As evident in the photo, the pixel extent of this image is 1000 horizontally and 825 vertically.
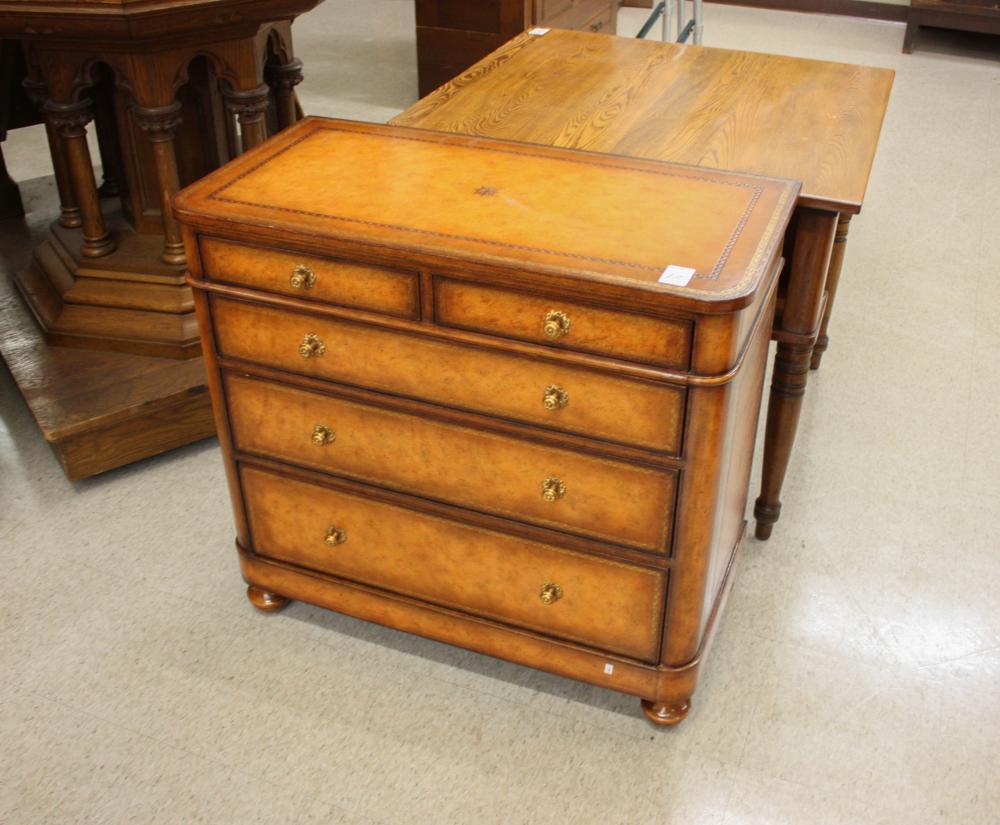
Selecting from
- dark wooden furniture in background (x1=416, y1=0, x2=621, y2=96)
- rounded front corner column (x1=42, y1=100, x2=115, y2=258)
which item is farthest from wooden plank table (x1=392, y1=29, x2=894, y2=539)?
dark wooden furniture in background (x1=416, y1=0, x2=621, y2=96)

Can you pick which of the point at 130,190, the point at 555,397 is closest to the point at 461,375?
the point at 555,397

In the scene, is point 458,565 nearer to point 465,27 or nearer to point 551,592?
point 551,592

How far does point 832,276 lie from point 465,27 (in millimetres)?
2811

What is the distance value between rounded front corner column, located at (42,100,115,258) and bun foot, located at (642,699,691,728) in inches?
75.8

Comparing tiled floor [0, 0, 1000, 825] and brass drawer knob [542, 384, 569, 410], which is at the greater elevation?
brass drawer knob [542, 384, 569, 410]

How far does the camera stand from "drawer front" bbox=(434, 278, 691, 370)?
161 centimetres

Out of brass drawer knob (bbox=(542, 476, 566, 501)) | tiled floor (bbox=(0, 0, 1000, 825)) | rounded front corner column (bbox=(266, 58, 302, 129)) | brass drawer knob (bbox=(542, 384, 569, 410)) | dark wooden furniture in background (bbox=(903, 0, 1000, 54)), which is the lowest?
tiled floor (bbox=(0, 0, 1000, 825))

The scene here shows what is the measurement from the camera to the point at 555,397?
5.64 feet

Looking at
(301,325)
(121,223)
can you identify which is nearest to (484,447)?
(301,325)

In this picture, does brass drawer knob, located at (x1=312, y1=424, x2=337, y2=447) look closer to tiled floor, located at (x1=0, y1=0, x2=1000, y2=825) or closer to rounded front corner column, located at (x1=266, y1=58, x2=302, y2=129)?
tiled floor, located at (x1=0, y1=0, x2=1000, y2=825)

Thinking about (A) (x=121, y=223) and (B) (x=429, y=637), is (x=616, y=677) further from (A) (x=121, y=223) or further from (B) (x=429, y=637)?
(A) (x=121, y=223)

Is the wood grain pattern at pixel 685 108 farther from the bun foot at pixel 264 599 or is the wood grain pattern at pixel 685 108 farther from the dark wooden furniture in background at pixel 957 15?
the dark wooden furniture in background at pixel 957 15

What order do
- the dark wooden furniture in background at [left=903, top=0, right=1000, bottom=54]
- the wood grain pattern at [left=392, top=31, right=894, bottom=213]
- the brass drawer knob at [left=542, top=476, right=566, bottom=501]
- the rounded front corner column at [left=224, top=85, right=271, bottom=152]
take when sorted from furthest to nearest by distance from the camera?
1. the dark wooden furniture in background at [left=903, top=0, right=1000, bottom=54]
2. the rounded front corner column at [left=224, top=85, right=271, bottom=152]
3. the wood grain pattern at [left=392, top=31, right=894, bottom=213]
4. the brass drawer knob at [left=542, top=476, right=566, bottom=501]

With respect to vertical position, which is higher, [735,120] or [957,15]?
[735,120]
